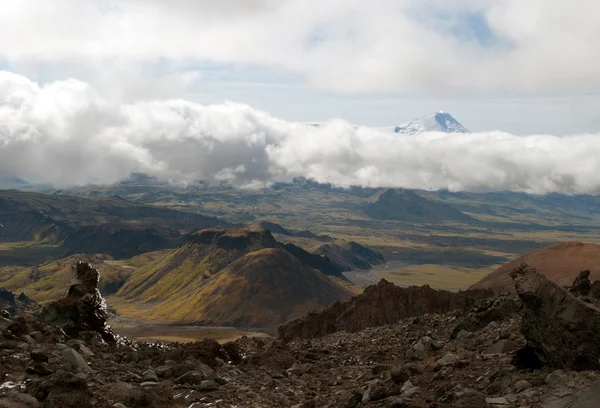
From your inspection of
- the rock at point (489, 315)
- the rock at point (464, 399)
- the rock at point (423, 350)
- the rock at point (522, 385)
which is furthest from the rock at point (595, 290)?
the rock at point (464, 399)

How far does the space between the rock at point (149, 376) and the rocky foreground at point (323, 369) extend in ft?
0.26

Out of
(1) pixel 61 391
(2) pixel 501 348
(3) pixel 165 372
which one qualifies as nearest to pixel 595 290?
(2) pixel 501 348

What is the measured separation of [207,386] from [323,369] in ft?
33.6

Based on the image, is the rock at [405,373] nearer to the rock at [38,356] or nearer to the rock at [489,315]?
the rock at [38,356]

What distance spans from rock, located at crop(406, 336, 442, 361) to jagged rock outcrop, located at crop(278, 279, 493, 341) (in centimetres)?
5855

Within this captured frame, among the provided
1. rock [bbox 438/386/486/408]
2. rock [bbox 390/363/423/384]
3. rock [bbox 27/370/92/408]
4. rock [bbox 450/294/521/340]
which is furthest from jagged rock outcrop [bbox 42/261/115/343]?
rock [bbox 438/386/486/408]

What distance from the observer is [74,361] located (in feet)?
65.9

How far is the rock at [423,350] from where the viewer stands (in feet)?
86.3

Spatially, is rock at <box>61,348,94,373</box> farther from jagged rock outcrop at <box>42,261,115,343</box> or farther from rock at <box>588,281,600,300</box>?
rock at <box>588,281,600,300</box>

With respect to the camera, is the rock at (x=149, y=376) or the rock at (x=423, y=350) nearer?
the rock at (x=149, y=376)

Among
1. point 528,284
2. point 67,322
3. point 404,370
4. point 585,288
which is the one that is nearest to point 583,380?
point 528,284

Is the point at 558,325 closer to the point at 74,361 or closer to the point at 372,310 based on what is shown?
the point at 74,361

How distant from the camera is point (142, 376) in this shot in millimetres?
20641

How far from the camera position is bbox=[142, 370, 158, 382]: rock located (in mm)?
20328
